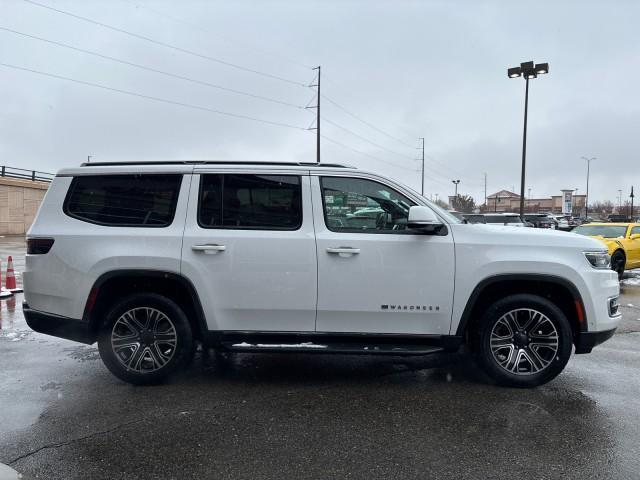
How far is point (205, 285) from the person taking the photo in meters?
4.31

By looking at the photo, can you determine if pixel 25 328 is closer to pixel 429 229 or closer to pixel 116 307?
pixel 116 307

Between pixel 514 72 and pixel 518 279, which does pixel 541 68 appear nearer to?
pixel 514 72

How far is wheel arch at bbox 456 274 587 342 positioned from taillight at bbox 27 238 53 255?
3857 mm

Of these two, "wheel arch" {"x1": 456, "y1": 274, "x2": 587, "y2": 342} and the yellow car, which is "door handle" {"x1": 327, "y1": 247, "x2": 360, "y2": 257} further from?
the yellow car

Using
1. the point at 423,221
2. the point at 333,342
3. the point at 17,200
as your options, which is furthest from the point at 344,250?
the point at 17,200

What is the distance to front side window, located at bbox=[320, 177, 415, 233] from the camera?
4391 millimetres

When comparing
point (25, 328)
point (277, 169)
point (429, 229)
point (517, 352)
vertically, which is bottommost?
point (25, 328)

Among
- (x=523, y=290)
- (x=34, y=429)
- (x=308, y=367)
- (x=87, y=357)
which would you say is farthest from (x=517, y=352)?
(x=87, y=357)

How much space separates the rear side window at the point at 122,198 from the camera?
175 inches

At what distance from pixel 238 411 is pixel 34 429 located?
1.51 metres

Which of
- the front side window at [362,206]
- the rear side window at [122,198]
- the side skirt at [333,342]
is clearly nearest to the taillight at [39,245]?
the rear side window at [122,198]

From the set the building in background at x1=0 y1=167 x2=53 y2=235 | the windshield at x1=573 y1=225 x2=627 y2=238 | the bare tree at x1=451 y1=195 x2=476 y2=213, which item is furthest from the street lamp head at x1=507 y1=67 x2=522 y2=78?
the bare tree at x1=451 y1=195 x2=476 y2=213

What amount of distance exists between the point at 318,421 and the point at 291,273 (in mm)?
1284

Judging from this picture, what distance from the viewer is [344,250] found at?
4250mm
